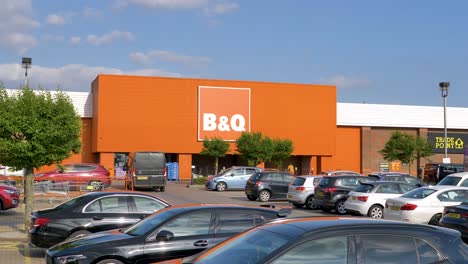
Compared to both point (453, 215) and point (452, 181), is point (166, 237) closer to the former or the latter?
point (453, 215)

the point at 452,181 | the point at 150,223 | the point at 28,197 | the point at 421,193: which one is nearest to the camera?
the point at 150,223

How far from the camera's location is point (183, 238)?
926 centimetres

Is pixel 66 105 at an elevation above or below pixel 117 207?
above

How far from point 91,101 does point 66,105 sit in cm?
3781

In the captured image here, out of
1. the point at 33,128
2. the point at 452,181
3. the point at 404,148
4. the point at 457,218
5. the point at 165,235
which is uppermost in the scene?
the point at 404,148

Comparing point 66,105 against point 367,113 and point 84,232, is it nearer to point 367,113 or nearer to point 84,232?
point 84,232

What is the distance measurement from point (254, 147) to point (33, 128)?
114 ft

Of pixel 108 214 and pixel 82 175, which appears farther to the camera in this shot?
pixel 82 175

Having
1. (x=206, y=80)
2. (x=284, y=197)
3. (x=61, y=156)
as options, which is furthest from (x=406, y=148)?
(x=61, y=156)

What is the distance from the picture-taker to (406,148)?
174ft

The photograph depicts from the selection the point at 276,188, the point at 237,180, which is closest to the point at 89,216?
the point at 276,188

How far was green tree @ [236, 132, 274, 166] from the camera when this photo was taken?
5022 cm

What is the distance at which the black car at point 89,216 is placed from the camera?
12.4 metres

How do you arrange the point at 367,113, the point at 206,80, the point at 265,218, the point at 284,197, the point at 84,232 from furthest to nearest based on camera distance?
the point at 367,113, the point at 206,80, the point at 284,197, the point at 84,232, the point at 265,218
